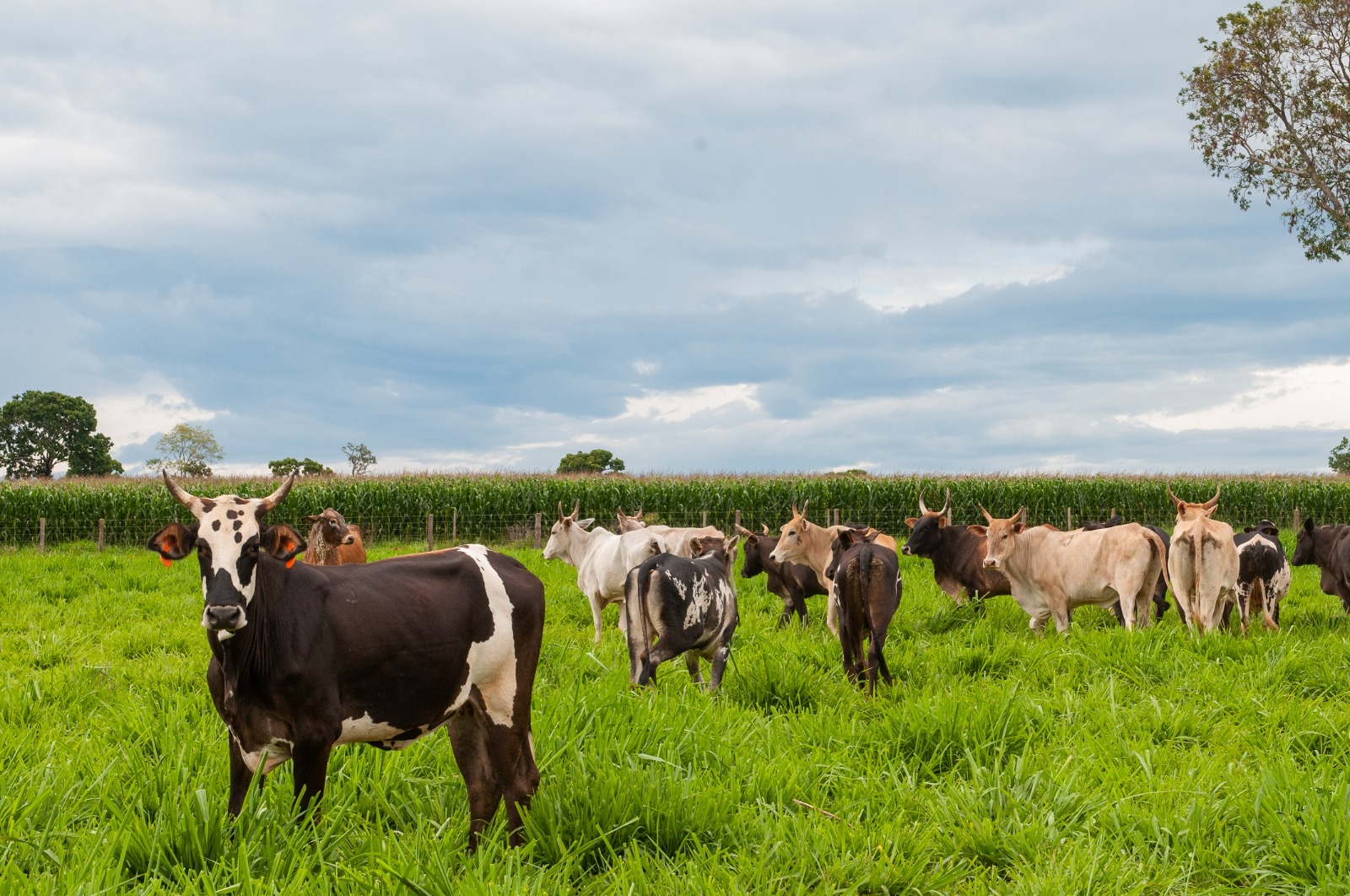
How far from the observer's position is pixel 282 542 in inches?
172

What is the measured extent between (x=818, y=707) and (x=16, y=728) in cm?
570

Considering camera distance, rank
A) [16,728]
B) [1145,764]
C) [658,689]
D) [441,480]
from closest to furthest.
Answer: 1. [1145,764]
2. [16,728]
3. [658,689]
4. [441,480]

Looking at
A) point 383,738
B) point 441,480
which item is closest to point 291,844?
point 383,738

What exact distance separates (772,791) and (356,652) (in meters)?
2.28

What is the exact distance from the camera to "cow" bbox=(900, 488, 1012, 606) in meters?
12.2

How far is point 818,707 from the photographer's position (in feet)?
23.6

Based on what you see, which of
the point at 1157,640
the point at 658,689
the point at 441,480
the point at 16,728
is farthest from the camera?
the point at 441,480

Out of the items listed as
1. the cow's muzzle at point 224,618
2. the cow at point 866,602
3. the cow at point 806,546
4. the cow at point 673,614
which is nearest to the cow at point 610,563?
the cow at point 806,546

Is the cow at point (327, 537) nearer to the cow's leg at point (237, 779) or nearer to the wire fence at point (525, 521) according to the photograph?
the cow's leg at point (237, 779)

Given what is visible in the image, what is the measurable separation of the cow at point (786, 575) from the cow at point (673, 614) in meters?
2.99

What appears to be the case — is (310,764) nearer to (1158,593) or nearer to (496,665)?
(496,665)

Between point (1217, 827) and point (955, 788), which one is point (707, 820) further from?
point (1217, 827)

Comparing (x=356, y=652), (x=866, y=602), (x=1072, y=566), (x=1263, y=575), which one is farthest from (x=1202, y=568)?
(x=356, y=652)

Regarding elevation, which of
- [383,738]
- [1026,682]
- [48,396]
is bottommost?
[1026,682]
